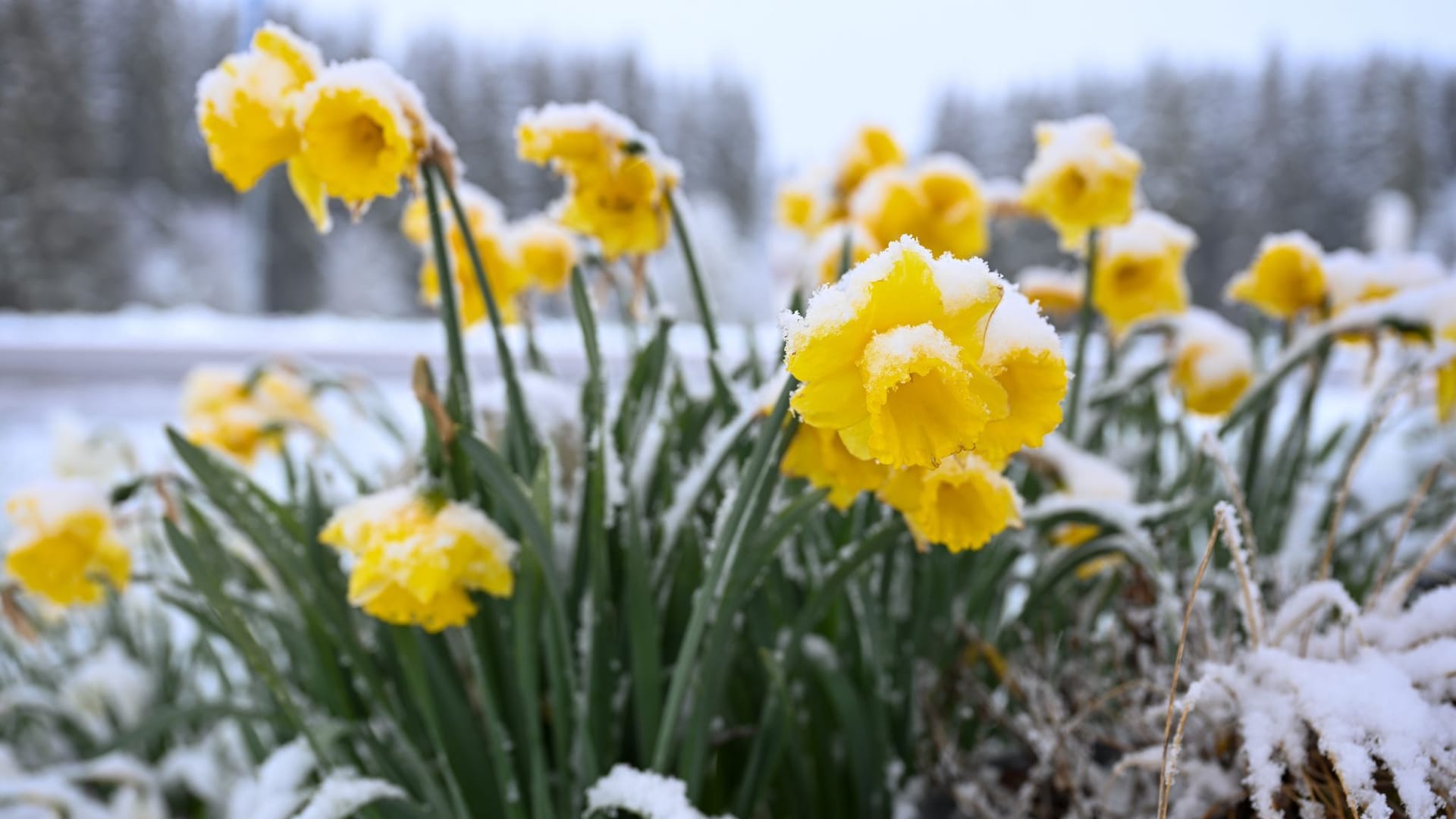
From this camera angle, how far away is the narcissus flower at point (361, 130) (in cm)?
45

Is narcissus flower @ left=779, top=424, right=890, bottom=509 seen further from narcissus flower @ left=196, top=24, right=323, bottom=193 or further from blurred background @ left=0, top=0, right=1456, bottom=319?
blurred background @ left=0, top=0, right=1456, bottom=319

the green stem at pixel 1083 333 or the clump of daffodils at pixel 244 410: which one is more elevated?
the green stem at pixel 1083 333

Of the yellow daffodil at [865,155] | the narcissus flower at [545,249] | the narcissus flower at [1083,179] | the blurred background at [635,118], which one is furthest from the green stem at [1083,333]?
the blurred background at [635,118]

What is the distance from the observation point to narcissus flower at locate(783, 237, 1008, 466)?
0.25m

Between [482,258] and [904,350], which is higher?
[482,258]

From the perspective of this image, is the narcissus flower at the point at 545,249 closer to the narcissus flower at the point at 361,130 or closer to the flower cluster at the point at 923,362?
the narcissus flower at the point at 361,130

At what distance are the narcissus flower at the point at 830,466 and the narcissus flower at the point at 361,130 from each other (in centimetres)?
26

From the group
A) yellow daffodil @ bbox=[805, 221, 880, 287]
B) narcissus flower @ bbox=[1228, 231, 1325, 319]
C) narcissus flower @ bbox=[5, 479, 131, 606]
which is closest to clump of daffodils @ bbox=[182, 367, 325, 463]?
narcissus flower @ bbox=[5, 479, 131, 606]

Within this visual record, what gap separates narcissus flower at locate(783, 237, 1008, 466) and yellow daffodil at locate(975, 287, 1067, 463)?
16 mm

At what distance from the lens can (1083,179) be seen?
2.33ft

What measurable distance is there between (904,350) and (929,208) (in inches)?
25.4

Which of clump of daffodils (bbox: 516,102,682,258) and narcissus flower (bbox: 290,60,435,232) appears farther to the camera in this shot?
clump of daffodils (bbox: 516,102,682,258)

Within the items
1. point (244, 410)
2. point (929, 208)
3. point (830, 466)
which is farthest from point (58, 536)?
point (929, 208)

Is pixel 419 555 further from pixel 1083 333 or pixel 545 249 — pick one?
pixel 1083 333
